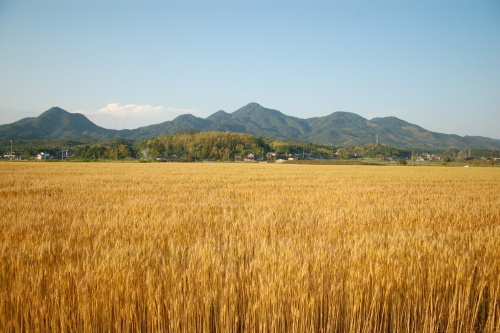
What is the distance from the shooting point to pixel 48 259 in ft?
9.91

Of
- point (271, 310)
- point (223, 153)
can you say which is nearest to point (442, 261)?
point (271, 310)

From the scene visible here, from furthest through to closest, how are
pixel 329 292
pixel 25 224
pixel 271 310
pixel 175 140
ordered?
pixel 175 140 < pixel 25 224 < pixel 329 292 < pixel 271 310

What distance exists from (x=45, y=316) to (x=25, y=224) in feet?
12.2

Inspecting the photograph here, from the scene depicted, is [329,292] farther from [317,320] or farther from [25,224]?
[25,224]

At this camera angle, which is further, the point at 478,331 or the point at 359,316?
the point at 478,331

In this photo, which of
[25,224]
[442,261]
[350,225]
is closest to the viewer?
[442,261]

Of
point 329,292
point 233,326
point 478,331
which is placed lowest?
point 478,331

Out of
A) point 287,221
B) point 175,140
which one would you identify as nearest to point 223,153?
point 175,140

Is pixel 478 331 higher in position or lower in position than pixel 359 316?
lower

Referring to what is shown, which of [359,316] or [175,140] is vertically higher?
[175,140]

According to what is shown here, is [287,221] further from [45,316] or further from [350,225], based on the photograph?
[45,316]

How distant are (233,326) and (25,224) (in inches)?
185

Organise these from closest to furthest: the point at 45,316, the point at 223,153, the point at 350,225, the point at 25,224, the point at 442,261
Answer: the point at 45,316, the point at 442,261, the point at 25,224, the point at 350,225, the point at 223,153

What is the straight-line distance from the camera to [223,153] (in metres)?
144
